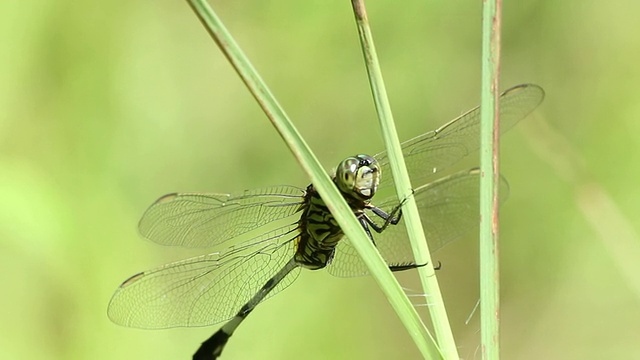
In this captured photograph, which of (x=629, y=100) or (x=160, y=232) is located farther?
(x=629, y=100)

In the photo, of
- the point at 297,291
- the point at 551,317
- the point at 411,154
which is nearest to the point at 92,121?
the point at 297,291

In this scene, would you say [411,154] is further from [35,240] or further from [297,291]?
[35,240]

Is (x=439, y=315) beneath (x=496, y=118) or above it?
beneath

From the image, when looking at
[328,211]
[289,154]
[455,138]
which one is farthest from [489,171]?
[289,154]

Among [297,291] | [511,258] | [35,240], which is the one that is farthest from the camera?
[511,258]

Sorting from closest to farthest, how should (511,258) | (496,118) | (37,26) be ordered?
1. (496,118)
2. (37,26)
3. (511,258)

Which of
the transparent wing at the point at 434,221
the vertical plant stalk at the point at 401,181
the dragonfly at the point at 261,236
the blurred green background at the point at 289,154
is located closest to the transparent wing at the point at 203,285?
the dragonfly at the point at 261,236

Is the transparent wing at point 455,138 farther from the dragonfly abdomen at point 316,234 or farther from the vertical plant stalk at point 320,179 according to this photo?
the vertical plant stalk at point 320,179
